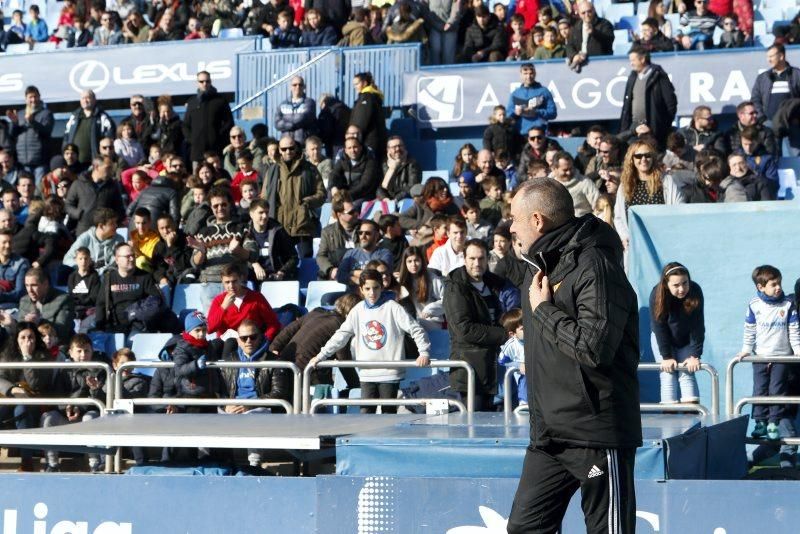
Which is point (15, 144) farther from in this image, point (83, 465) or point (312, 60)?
point (83, 465)

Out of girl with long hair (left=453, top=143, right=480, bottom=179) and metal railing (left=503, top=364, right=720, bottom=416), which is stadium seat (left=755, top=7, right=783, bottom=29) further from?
metal railing (left=503, top=364, right=720, bottom=416)

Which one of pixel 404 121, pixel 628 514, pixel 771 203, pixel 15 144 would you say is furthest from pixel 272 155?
pixel 628 514

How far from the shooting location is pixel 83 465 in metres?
12.1

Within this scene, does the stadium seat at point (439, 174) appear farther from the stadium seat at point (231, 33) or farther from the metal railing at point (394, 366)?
the metal railing at point (394, 366)

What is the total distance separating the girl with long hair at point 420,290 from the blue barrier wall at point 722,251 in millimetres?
2232

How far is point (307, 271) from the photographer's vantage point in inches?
563

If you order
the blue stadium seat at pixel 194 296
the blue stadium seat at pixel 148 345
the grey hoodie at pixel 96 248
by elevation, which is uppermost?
the grey hoodie at pixel 96 248

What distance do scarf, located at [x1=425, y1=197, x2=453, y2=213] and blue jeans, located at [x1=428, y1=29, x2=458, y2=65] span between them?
443 centimetres

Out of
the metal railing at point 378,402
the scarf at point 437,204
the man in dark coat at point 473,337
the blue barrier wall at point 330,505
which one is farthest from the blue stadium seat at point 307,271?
the blue barrier wall at point 330,505

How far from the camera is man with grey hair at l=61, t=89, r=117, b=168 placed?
58.7ft

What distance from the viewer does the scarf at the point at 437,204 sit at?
13.7m

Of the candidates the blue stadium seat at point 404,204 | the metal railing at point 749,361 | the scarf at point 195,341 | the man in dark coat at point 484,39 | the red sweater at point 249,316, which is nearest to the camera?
the metal railing at point 749,361

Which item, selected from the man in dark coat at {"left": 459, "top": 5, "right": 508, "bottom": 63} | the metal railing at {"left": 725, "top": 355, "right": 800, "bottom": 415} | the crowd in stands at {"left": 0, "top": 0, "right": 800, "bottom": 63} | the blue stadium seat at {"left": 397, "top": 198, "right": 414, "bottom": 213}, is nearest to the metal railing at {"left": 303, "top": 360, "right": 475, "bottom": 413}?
the metal railing at {"left": 725, "top": 355, "right": 800, "bottom": 415}

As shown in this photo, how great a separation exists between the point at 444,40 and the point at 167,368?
804cm
